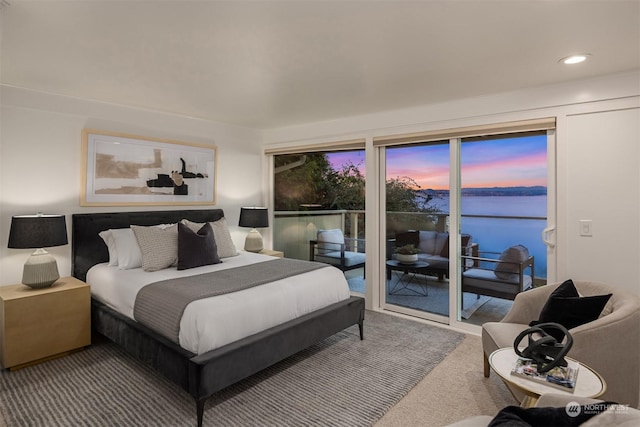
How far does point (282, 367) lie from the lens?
293cm

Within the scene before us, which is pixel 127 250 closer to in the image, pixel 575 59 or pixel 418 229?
pixel 418 229

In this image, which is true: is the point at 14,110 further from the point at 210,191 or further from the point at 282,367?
the point at 282,367

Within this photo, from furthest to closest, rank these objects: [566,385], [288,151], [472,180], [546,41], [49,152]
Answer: [288,151], [472,180], [49,152], [546,41], [566,385]

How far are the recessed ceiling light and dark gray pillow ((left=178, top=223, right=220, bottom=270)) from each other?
3395mm

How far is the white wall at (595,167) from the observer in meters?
2.80

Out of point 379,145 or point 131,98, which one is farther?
point 379,145

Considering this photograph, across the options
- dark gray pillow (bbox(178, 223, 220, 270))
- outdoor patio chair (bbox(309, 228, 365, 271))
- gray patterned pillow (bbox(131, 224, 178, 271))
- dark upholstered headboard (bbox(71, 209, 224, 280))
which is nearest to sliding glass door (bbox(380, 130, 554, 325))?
outdoor patio chair (bbox(309, 228, 365, 271))

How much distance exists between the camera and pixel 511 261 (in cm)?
350

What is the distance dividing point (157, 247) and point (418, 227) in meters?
2.82

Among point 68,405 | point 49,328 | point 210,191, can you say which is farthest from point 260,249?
point 68,405

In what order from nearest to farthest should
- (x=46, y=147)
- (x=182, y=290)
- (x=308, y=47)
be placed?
(x=308, y=47) < (x=182, y=290) < (x=46, y=147)

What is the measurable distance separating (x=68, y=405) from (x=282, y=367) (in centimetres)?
149

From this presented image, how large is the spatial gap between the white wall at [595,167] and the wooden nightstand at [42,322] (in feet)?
13.8

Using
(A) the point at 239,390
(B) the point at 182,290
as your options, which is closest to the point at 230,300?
(B) the point at 182,290
